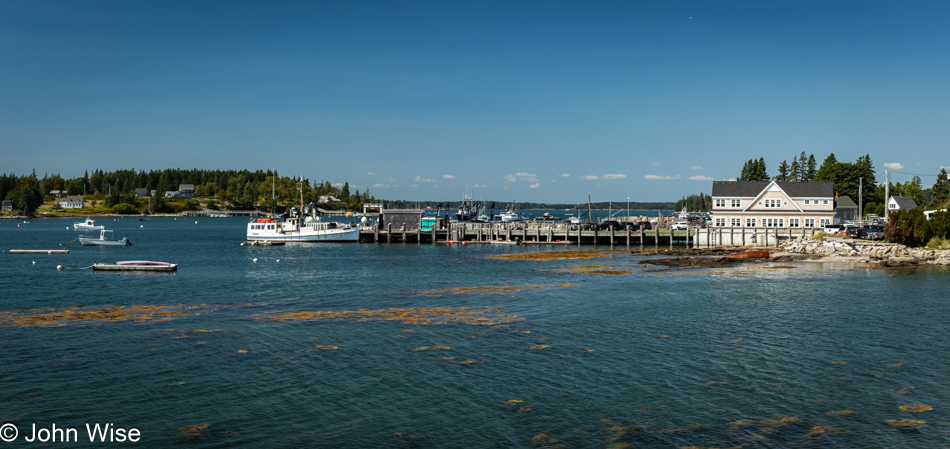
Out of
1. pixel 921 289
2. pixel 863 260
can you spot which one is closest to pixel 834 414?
pixel 921 289

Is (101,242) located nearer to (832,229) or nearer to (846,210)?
(832,229)

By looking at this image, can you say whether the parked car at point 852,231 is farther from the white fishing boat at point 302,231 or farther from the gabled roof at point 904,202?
the white fishing boat at point 302,231

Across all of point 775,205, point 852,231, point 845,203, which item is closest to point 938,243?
point 852,231

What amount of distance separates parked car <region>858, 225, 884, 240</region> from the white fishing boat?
7342 cm

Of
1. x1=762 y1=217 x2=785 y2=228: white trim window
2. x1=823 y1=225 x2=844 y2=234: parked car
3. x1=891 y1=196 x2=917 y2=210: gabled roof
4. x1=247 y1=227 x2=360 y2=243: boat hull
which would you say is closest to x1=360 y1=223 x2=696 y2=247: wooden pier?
x1=247 y1=227 x2=360 y2=243: boat hull

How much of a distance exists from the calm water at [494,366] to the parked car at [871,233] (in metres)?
37.1

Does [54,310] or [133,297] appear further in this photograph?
[133,297]

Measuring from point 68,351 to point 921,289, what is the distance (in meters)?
52.3

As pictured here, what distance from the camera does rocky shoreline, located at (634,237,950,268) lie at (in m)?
63.3

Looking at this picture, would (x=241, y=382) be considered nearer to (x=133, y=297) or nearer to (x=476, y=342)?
(x=476, y=342)

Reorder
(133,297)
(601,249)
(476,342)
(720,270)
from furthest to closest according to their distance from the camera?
(601,249) → (720,270) → (133,297) → (476,342)

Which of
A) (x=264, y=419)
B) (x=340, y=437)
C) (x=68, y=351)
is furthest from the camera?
(x=68, y=351)

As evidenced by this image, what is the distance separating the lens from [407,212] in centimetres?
11750

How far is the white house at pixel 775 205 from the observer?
305ft
